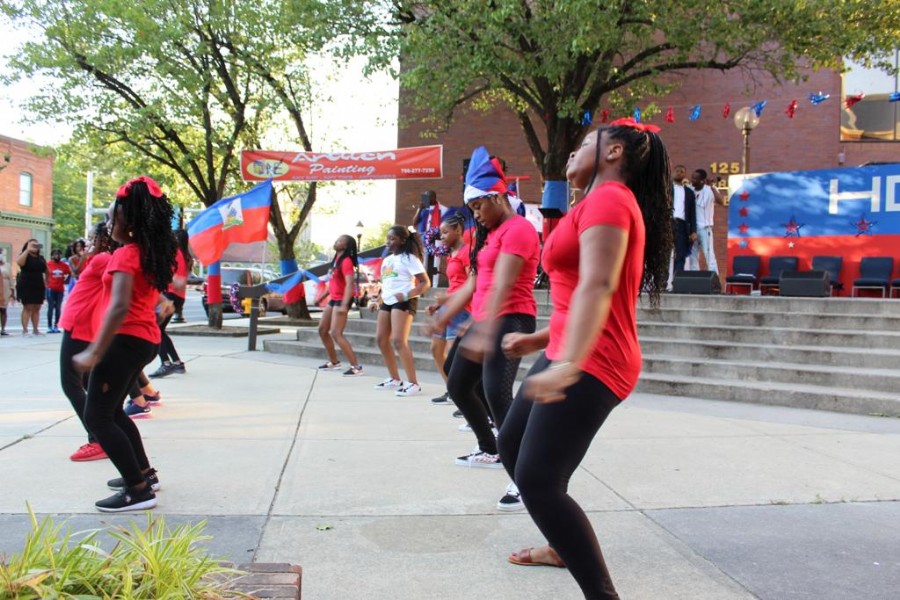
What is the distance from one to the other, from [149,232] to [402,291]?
12.8 feet

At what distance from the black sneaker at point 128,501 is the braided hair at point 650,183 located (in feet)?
9.42

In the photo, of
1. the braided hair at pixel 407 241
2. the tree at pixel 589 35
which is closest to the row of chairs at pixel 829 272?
the tree at pixel 589 35

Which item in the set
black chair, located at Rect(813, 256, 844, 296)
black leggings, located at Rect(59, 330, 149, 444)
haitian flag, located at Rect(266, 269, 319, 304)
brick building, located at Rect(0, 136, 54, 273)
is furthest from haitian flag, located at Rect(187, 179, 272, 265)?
brick building, located at Rect(0, 136, 54, 273)

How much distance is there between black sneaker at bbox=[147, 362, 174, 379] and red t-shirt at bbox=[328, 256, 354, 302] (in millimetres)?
2152

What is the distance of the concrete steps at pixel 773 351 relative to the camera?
742 centimetres

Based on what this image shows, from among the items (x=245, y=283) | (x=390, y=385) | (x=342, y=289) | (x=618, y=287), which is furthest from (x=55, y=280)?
(x=618, y=287)

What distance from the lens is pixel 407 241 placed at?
26.3 ft

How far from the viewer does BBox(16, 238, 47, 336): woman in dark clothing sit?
13.9 meters

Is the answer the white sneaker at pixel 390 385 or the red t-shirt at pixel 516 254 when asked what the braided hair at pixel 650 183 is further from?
the white sneaker at pixel 390 385

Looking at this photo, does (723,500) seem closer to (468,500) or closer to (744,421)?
(468,500)

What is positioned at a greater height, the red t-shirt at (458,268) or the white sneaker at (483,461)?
the red t-shirt at (458,268)

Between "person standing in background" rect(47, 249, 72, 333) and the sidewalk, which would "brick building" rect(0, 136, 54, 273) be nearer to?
"person standing in background" rect(47, 249, 72, 333)

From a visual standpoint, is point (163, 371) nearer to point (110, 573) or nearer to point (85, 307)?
point (85, 307)

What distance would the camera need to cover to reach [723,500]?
13.9 feet
